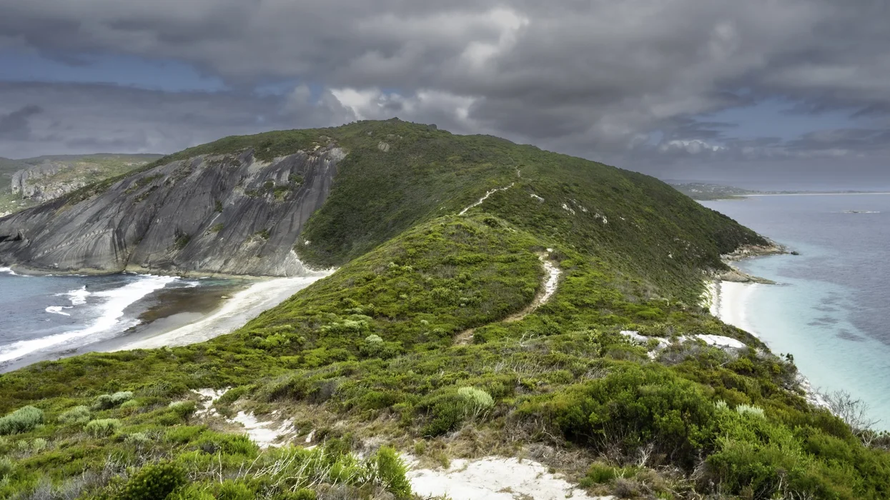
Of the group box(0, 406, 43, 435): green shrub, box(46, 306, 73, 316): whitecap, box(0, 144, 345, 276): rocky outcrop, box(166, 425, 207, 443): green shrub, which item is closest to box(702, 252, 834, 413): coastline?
box(166, 425, 207, 443): green shrub

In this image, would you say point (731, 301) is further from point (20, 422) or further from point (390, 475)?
point (20, 422)

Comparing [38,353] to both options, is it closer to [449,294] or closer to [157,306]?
[157,306]

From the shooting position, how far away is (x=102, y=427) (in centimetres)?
1158

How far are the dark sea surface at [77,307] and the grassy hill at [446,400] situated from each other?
2643 centimetres

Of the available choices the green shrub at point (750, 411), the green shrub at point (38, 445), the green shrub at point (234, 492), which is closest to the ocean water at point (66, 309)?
the green shrub at point (38, 445)

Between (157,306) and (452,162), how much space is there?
81.3 m

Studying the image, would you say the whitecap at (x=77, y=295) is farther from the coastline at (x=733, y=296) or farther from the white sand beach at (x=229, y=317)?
the coastline at (x=733, y=296)

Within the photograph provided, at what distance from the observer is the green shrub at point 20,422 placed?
12977 mm

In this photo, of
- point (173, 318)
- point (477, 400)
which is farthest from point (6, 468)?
point (173, 318)

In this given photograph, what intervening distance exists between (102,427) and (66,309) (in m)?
60.0

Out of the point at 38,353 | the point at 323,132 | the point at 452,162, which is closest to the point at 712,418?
the point at 38,353

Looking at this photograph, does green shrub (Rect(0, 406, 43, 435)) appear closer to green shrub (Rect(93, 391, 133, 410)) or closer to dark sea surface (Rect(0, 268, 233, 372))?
green shrub (Rect(93, 391, 133, 410))

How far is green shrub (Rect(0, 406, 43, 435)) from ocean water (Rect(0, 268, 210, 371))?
3171 centimetres

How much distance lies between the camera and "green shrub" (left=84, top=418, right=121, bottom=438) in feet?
36.6
